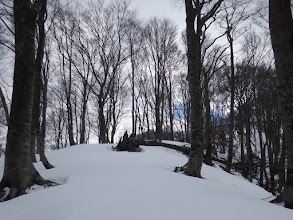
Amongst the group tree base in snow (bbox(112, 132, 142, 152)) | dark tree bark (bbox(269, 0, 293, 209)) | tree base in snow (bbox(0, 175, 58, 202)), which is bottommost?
tree base in snow (bbox(0, 175, 58, 202))

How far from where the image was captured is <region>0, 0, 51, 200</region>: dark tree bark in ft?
11.9

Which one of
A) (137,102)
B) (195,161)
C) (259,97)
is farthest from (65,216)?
(137,102)

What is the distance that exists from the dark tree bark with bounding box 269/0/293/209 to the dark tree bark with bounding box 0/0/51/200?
15.0 ft

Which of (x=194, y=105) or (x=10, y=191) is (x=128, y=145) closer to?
(x=194, y=105)

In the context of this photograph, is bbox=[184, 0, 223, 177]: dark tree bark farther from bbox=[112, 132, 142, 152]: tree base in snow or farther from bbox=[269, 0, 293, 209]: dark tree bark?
bbox=[112, 132, 142, 152]: tree base in snow

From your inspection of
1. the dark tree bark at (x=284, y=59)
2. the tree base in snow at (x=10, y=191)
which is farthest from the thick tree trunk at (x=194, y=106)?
the tree base in snow at (x=10, y=191)

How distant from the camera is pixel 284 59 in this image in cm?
343

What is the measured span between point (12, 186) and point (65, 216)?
Answer: 205 cm

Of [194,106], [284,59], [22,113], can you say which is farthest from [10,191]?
[284,59]

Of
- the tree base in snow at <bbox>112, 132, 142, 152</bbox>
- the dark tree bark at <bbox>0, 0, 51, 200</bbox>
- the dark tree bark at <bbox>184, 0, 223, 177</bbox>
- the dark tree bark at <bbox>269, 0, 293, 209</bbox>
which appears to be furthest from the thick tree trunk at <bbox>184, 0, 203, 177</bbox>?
the tree base in snow at <bbox>112, 132, 142, 152</bbox>

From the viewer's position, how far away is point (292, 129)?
329 cm

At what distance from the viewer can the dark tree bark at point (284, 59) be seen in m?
3.31

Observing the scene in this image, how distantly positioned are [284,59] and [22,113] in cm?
499

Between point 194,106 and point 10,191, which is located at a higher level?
point 194,106
